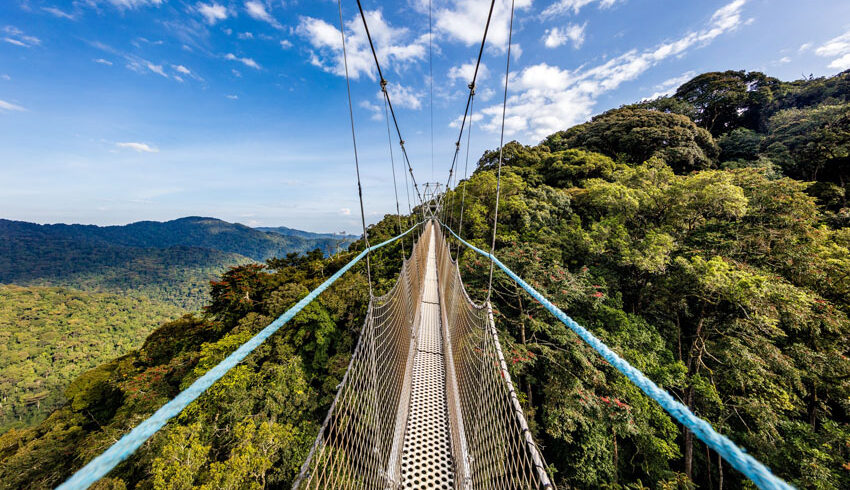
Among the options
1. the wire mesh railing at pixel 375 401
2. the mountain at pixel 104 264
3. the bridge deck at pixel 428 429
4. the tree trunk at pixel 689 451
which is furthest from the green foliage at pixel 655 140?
the mountain at pixel 104 264

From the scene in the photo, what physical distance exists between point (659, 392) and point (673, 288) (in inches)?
283

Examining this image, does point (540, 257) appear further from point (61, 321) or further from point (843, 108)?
point (61, 321)

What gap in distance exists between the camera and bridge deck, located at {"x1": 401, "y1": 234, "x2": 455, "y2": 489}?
1702mm

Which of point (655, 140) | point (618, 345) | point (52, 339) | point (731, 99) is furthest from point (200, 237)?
point (731, 99)

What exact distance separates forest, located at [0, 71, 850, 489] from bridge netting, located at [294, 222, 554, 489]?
1.84 metres

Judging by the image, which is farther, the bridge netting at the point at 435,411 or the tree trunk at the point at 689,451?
the tree trunk at the point at 689,451

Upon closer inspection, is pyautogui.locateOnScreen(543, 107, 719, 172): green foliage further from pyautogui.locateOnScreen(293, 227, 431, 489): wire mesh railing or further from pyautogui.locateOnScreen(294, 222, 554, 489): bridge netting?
pyautogui.locateOnScreen(293, 227, 431, 489): wire mesh railing

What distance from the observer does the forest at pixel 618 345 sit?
462 cm

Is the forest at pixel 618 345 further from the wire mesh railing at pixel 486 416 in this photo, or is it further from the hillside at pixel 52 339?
the hillside at pixel 52 339

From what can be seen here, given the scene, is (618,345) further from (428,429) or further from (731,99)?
(731,99)

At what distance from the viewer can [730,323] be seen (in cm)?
539

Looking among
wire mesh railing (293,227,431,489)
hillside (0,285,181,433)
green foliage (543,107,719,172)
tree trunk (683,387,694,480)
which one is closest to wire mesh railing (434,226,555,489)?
wire mesh railing (293,227,431,489)

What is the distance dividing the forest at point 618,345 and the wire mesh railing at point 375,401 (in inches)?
72.1

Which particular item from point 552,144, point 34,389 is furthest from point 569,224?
point 34,389
